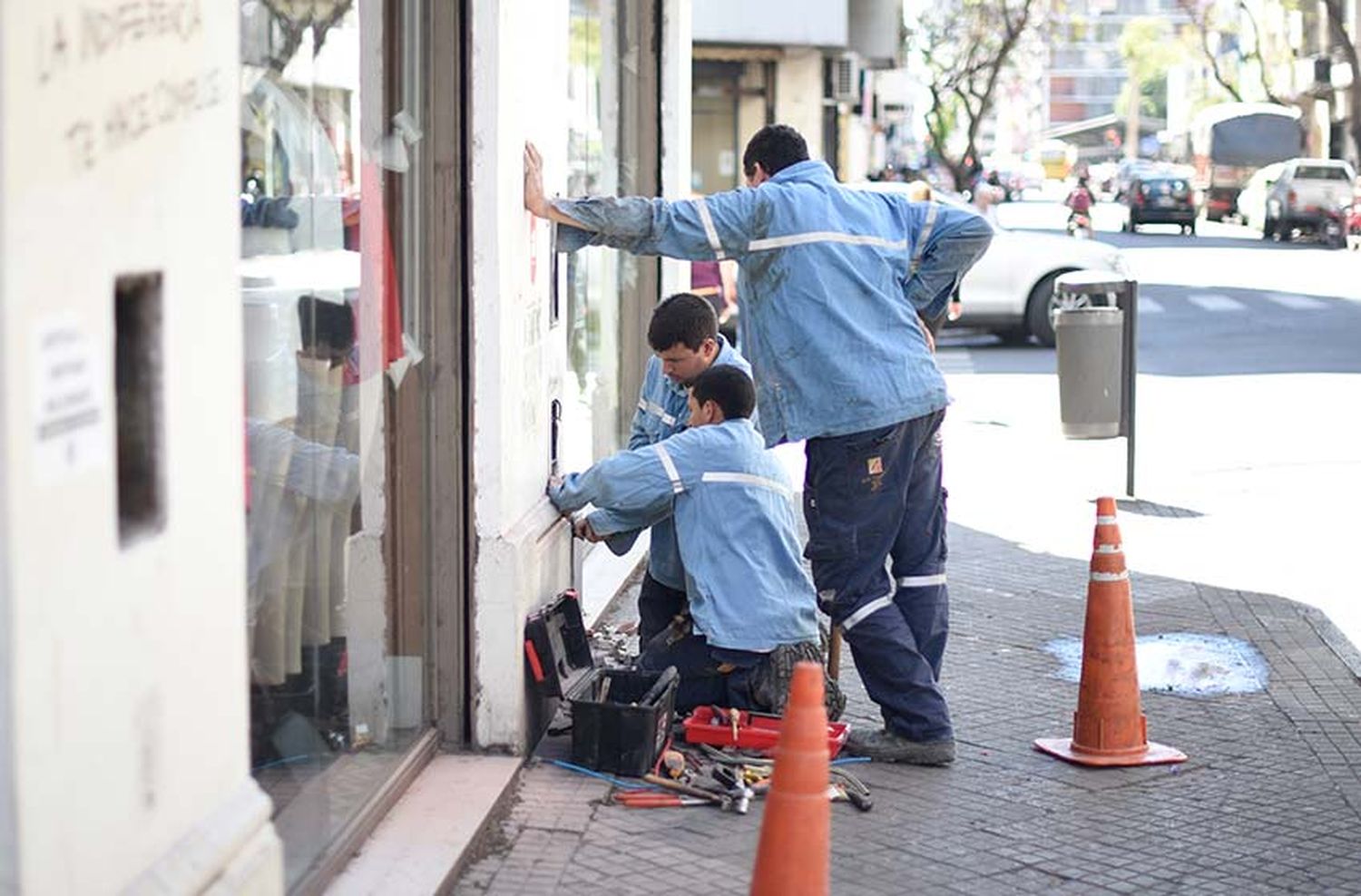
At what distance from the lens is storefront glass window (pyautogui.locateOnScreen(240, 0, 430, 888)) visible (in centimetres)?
484

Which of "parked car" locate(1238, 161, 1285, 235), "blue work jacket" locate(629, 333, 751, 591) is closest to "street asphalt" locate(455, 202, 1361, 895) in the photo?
"blue work jacket" locate(629, 333, 751, 591)

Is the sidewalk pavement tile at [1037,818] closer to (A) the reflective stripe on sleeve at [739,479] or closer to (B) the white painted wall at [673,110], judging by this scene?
(A) the reflective stripe on sleeve at [739,479]

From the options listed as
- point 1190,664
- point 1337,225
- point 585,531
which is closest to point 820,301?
point 585,531

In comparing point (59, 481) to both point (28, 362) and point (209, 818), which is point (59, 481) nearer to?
point (28, 362)

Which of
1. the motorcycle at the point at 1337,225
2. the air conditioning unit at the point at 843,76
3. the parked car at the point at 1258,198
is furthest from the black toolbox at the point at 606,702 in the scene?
the parked car at the point at 1258,198

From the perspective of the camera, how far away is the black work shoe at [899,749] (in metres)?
6.69

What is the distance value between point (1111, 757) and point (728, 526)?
1.39m

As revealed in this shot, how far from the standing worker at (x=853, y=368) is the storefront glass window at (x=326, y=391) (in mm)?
778

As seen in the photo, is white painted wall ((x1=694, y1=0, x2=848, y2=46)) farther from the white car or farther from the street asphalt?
the street asphalt

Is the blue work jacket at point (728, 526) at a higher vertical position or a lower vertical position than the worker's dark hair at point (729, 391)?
lower

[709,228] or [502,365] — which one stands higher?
[709,228]

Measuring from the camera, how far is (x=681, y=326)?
7.00 meters

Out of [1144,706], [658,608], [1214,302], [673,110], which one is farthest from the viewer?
[1214,302]

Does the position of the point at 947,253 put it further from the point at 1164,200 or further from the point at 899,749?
the point at 1164,200
